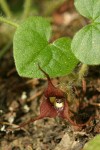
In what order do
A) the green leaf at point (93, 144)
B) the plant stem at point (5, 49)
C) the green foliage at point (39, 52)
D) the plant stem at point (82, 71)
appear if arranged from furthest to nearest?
the plant stem at point (5, 49)
the plant stem at point (82, 71)
the green foliage at point (39, 52)
the green leaf at point (93, 144)

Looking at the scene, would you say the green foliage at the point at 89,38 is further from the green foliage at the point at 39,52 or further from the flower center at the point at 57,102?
the flower center at the point at 57,102

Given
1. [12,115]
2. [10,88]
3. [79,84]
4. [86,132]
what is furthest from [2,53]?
[86,132]

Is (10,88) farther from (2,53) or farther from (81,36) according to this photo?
(81,36)

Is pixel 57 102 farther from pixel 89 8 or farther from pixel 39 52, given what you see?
pixel 89 8

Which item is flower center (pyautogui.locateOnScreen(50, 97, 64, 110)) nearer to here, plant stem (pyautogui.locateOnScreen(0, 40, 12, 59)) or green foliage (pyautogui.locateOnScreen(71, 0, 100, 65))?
green foliage (pyautogui.locateOnScreen(71, 0, 100, 65))

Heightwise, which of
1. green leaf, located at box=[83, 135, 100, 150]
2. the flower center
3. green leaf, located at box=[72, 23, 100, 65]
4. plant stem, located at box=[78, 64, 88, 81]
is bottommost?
green leaf, located at box=[83, 135, 100, 150]

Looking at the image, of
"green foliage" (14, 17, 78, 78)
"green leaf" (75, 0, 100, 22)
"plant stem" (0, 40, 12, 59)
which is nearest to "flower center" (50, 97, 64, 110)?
"green foliage" (14, 17, 78, 78)

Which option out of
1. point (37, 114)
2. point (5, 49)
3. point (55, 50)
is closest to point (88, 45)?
point (55, 50)

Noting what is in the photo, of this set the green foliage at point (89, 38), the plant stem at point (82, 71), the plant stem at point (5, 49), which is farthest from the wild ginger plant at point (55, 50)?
the plant stem at point (5, 49)
